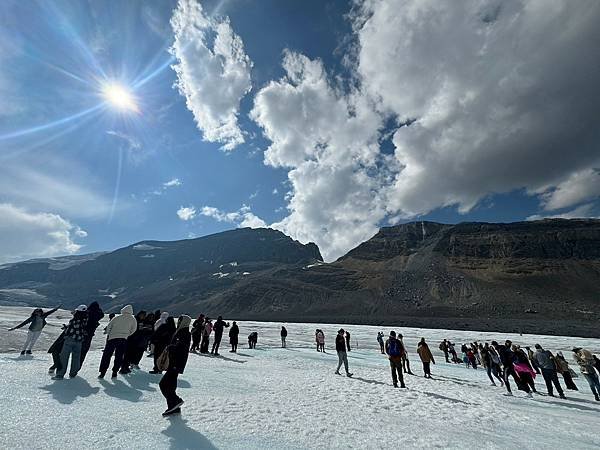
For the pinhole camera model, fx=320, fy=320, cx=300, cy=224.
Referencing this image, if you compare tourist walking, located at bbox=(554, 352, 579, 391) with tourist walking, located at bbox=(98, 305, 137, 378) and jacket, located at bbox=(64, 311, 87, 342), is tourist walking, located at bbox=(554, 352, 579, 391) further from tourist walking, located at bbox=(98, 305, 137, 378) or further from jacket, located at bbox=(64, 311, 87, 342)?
jacket, located at bbox=(64, 311, 87, 342)

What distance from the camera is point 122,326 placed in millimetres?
8938

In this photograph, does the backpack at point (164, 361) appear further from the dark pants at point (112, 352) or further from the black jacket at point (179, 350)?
the dark pants at point (112, 352)

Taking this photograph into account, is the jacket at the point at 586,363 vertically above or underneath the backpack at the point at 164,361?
underneath

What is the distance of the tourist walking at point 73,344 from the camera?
802 cm

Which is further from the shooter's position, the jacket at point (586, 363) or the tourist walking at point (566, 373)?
the tourist walking at point (566, 373)

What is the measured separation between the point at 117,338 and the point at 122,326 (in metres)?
0.33

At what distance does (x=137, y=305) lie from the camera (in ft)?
652

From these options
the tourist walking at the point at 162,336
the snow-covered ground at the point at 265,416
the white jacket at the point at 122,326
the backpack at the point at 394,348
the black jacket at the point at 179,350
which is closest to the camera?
the snow-covered ground at the point at 265,416

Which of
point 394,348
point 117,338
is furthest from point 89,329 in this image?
point 394,348

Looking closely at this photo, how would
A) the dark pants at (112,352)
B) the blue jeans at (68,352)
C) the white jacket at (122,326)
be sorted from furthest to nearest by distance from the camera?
the white jacket at (122,326) → the dark pants at (112,352) → the blue jeans at (68,352)

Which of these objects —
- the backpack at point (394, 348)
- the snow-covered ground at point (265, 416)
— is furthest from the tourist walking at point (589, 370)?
the backpack at point (394, 348)

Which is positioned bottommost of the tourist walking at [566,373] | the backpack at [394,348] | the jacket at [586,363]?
the tourist walking at [566,373]

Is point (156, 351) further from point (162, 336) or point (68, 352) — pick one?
point (68, 352)

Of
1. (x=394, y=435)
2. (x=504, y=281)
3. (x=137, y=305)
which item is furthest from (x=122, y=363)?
(x=137, y=305)
